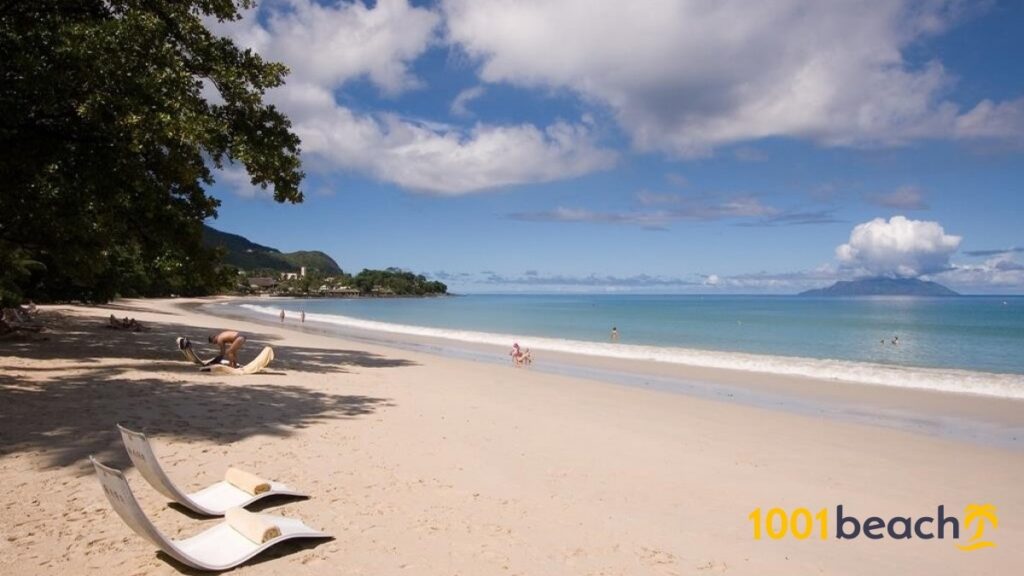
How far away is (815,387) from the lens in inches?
674

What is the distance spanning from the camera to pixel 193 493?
548cm

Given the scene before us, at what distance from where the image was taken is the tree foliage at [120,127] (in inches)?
361

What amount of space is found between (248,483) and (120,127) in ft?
25.0

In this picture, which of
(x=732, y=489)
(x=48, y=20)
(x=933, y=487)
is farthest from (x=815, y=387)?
(x=48, y=20)

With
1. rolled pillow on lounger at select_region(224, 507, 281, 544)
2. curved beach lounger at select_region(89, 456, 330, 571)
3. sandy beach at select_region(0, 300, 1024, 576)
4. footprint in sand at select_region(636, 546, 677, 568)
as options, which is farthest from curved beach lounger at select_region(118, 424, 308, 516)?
footprint in sand at select_region(636, 546, 677, 568)

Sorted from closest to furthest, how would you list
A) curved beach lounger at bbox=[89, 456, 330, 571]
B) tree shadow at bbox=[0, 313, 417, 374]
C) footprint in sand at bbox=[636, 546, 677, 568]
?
1. curved beach lounger at bbox=[89, 456, 330, 571]
2. footprint in sand at bbox=[636, 546, 677, 568]
3. tree shadow at bbox=[0, 313, 417, 374]

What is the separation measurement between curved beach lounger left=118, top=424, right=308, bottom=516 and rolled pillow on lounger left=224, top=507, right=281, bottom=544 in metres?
0.61

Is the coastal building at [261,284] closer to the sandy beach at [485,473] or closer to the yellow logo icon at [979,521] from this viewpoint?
the sandy beach at [485,473]

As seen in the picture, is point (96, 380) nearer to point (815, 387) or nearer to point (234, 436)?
point (234, 436)

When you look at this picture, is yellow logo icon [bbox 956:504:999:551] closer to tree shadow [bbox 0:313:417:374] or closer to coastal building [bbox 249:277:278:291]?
tree shadow [bbox 0:313:417:374]

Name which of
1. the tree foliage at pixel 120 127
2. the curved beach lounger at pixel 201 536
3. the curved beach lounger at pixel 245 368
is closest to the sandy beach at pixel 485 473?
the curved beach lounger at pixel 201 536

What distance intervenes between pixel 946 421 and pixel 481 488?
1112cm

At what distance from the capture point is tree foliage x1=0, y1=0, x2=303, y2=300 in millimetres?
9172

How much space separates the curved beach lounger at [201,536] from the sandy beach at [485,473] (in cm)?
12
